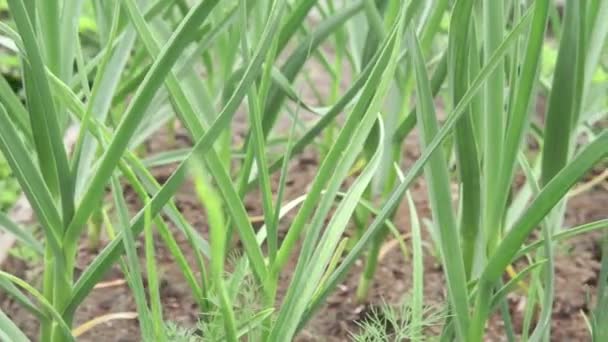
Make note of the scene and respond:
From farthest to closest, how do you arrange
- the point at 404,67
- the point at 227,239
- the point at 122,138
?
1. the point at 404,67
2. the point at 227,239
3. the point at 122,138

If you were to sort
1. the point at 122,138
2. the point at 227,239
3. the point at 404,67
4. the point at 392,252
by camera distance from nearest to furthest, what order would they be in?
the point at 122,138 → the point at 227,239 → the point at 404,67 → the point at 392,252

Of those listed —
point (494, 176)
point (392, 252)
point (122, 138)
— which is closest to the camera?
point (122, 138)

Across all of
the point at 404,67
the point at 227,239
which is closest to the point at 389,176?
the point at 404,67

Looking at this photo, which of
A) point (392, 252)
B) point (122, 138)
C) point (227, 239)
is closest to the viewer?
point (122, 138)

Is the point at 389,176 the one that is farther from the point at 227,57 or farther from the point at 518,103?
the point at 518,103

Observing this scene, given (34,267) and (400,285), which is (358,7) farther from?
(34,267)

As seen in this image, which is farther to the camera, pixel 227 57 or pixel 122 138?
pixel 227 57

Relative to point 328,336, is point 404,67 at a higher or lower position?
higher

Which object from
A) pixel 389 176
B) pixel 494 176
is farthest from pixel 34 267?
pixel 494 176

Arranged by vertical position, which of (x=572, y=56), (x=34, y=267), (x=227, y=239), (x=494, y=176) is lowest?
(x=34, y=267)
